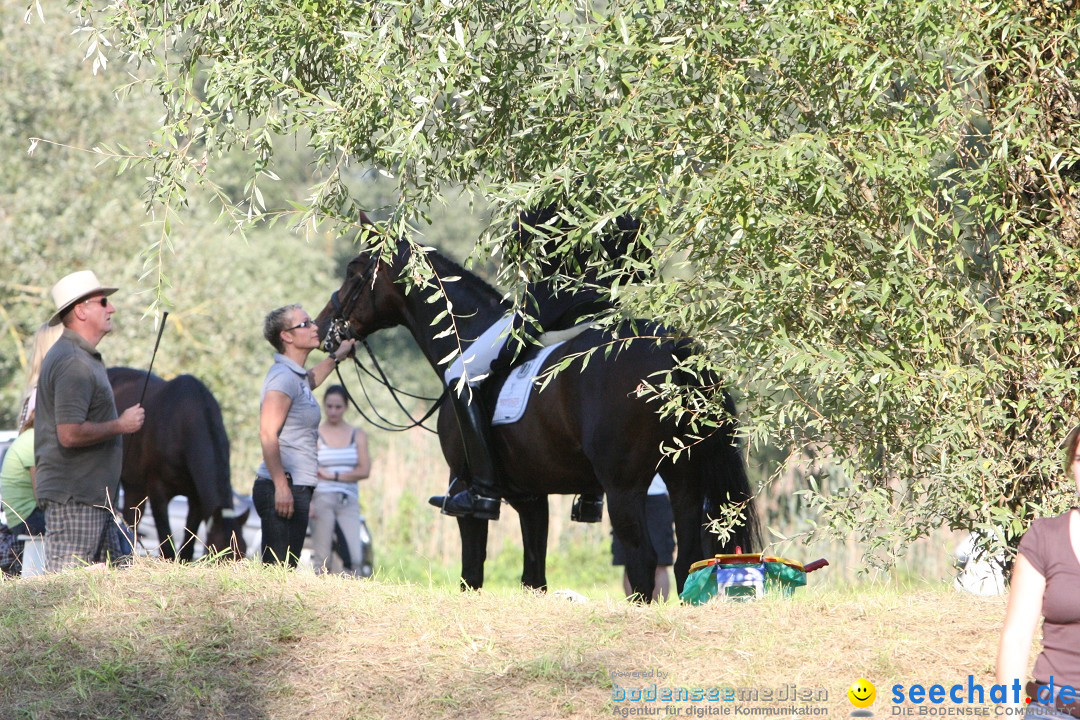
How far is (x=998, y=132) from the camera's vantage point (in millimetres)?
5113

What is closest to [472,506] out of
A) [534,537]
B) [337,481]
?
[534,537]

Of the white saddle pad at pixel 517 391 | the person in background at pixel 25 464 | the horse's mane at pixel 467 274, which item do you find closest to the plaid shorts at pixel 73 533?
the person in background at pixel 25 464

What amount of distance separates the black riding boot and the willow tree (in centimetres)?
148

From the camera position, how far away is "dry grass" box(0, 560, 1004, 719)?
4.66 meters

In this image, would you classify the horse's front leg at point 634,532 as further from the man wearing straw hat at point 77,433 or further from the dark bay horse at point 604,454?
the man wearing straw hat at point 77,433

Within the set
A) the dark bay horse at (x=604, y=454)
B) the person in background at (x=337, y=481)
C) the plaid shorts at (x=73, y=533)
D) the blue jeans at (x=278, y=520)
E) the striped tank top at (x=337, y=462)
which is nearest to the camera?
the plaid shorts at (x=73, y=533)

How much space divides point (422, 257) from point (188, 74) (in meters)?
1.69

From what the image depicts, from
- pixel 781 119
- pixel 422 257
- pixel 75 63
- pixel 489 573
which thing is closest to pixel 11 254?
pixel 75 63

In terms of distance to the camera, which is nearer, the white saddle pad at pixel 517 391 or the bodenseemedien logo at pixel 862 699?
the bodenseemedien logo at pixel 862 699

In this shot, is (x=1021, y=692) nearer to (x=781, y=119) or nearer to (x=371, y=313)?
(x=781, y=119)

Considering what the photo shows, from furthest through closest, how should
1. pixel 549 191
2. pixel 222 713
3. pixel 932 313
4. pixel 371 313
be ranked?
pixel 371 313
pixel 549 191
pixel 932 313
pixel 222 713

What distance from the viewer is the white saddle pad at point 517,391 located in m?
6.91

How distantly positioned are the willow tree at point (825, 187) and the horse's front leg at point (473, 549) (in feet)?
6.44

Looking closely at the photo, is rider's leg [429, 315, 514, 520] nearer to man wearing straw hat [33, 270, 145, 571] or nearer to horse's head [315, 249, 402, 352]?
horse's head [315, 249, 402, 352]
